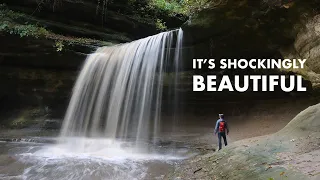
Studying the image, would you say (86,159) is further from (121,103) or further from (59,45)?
(59,45)

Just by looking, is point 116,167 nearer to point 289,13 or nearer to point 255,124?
point 255,124

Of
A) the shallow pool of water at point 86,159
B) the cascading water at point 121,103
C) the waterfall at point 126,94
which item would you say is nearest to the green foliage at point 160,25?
the cascading water at point 121,103

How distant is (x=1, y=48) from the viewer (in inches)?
589

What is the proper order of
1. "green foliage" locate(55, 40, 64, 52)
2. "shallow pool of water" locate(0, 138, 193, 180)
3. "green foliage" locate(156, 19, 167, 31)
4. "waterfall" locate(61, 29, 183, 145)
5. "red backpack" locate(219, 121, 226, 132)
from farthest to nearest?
"green foliage" locate(156, 19, 167, 31), "green foliage" locate(55, 40, 64, 52), "waterfall" locate(61, 29, 183, 145), "red backpack" locate(219, 121, 226, 132), "shallow pool of water" locate(0, 138, 193, 180)

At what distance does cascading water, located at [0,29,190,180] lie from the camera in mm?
11172

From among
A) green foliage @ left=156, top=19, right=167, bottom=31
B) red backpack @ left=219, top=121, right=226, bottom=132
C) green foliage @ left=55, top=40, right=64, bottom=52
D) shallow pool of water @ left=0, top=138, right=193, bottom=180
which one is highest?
green foliage @ left=156, top=19, right=167, bottom=31

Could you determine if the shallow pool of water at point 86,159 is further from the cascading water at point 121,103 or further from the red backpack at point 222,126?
the red backpack at point 222,126

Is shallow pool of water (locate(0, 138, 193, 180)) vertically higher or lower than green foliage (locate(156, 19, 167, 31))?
lower

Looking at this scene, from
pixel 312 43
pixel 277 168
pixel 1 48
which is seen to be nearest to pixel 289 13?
pixel 312 43

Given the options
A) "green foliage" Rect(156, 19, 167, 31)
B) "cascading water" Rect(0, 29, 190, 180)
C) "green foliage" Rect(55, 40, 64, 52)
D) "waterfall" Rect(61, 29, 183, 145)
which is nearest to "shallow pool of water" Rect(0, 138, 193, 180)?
"cascading water" Rect(0, 29, 190, 180)

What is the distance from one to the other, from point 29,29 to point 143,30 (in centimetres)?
637

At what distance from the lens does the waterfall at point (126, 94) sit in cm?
1259

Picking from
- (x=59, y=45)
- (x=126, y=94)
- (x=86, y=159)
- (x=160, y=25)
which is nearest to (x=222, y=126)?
(x=86, y=159)

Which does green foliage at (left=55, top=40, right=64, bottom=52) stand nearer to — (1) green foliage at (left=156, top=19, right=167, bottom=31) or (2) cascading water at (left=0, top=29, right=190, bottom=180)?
(2) cascading water at (left=0, top=29, right=190, bottom=180)
